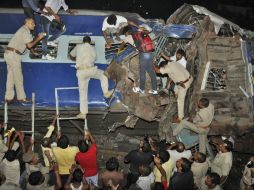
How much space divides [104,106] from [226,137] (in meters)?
2.86

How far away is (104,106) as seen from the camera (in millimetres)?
9094

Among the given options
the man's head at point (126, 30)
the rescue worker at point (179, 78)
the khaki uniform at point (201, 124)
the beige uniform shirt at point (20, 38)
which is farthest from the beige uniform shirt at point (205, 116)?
the beige uniform shirt at point (20, 38)

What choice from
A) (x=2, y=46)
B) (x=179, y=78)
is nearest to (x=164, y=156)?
(x=179, y=78)

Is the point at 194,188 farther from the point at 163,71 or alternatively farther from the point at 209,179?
the point at 163,71

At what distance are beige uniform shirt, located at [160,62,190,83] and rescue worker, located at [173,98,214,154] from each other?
673 mm

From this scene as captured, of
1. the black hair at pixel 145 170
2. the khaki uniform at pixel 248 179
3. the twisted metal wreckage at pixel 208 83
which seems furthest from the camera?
the twisted metal wreckage at pixel 208 83

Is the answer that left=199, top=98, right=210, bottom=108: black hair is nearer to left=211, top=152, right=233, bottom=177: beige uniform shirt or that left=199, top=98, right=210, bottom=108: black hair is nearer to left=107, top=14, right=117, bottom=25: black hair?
left=211, top=152, right=233, bottom=177: beige uniform shirt

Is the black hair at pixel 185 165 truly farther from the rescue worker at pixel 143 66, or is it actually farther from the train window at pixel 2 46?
the train window at pixel 2 46

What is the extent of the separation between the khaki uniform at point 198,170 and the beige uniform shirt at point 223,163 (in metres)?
0.38

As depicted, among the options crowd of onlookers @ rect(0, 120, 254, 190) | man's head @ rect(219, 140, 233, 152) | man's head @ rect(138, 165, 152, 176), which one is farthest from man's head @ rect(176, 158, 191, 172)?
man's head @ rect(219, 140, 233, 152)

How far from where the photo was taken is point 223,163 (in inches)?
Result: 313

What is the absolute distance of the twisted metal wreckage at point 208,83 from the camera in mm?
8763

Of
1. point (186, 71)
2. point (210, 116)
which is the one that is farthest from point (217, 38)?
point (210, 116)

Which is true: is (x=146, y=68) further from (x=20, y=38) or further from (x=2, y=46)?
(x=2, y=46)
